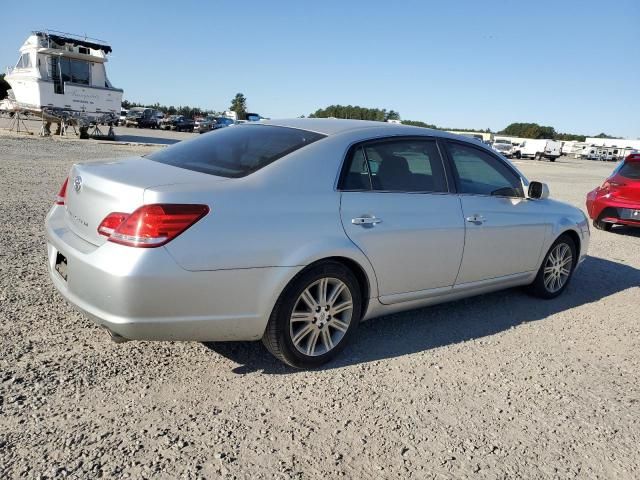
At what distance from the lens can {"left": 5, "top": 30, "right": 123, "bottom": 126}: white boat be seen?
22.6 metres

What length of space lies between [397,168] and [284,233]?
47.5 inches

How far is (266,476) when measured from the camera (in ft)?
7.93

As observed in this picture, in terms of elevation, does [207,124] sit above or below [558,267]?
below

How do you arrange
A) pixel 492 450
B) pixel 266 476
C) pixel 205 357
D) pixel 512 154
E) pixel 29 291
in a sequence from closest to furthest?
pixel 266 476 < pixel 492 450 < pixel 205 357 < pixel 29 291 < pixel 512 154

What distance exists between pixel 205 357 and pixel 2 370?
117 centimetres

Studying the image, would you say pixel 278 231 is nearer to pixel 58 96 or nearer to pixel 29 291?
pixel 29 291

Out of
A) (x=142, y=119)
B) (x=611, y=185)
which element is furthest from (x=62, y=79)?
(x=142, y=119)

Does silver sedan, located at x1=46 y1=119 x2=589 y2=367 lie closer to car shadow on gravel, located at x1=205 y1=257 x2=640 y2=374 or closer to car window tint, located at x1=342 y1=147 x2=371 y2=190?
car window tint, located at x1=342 y1=147 x2=371 y2=190

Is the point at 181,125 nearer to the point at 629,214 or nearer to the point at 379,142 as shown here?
the point at 629,214

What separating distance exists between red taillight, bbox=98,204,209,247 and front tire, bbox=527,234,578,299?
3.71m

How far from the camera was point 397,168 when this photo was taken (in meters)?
3.89

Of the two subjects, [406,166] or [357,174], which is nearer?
[357,174]

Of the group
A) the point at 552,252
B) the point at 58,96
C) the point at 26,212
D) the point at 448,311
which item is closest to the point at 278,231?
the point at 448,311

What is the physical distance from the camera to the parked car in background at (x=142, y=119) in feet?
152
